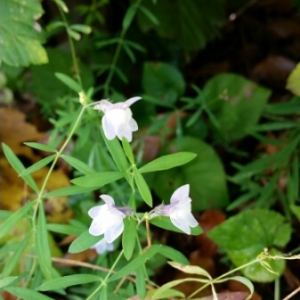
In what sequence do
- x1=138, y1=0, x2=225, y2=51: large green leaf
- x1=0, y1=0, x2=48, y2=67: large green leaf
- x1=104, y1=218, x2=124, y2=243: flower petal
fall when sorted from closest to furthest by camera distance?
x1=104, y1=218, x2=124, y2=243: flower petal < x1=0, y1=0, x2=48, y2=67: large green leaf < x1=138, y1=0, x2=225, y2=51: large green leaf

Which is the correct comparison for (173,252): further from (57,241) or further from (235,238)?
(57,241)

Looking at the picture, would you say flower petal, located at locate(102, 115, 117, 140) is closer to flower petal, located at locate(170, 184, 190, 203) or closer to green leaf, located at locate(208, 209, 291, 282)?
flower petal, located at locate(170, 184, 190, 203)

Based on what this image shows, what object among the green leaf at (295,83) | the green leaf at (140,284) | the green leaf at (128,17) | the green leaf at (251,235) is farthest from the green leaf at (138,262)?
the green leaf at (128,17)

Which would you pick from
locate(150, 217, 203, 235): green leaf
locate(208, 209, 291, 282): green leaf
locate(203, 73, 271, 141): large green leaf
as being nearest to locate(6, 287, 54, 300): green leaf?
locate(150, 217, 203, 235): green leaf

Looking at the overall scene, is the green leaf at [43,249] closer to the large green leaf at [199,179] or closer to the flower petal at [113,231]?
the flower petal at [113,231]

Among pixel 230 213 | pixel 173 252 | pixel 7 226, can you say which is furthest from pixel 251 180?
pixel 7 226

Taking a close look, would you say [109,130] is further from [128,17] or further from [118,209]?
[128,17]
